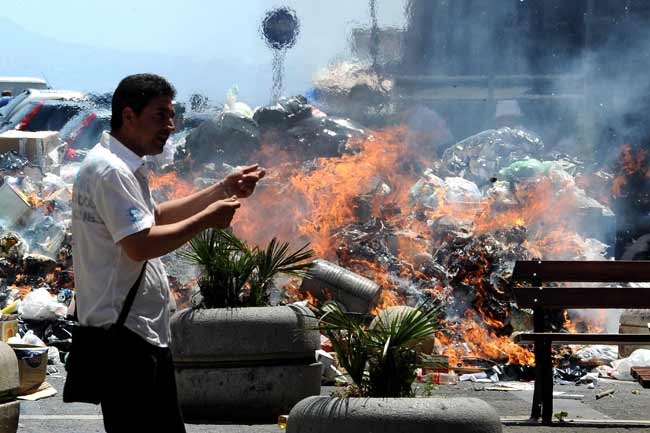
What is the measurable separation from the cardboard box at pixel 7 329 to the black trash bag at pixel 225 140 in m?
9.19

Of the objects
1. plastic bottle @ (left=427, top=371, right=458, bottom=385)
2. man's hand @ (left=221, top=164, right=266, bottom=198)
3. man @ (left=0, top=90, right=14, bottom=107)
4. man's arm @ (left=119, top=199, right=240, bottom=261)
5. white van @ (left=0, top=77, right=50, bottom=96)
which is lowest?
plastic bottle @ (left=427, top=371, right=458, bottom=385)

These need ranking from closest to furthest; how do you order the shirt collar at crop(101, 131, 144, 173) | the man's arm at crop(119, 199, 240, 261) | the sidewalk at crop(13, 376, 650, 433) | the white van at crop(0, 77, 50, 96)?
the man's arm at crop(119, 199, 240, 261), the shirt collar at crop(101, 131, 144, 173), the sidewalk at crop(13, 376, 650, 433), the white van at crop(0, 77, 50, 96)

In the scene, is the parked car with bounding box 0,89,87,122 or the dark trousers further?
the parked car with bounding box 0,89,87,122

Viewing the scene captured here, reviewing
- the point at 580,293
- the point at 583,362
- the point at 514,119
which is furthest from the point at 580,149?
the point at 580,293

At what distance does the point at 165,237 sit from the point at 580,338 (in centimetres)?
411

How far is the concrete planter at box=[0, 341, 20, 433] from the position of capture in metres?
5.02

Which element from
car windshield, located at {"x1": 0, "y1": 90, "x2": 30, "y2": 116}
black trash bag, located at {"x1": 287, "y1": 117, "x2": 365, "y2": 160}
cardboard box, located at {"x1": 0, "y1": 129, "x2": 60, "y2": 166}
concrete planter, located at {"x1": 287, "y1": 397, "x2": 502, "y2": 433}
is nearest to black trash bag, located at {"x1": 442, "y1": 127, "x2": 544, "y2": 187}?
black trash bag, located at {"x1": 287, "y1": 117, "x2": 365, "y2": 160}

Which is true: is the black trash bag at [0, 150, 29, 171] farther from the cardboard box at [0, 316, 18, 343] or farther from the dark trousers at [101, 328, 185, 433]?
the dark trousers at [101, 328, 185, 433]

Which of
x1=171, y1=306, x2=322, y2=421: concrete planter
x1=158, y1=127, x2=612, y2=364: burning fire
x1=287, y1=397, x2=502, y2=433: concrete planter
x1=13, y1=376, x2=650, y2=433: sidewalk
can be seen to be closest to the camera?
x1=287, y1=397, x2=502, y2=433: concrete planter

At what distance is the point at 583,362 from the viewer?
986cm

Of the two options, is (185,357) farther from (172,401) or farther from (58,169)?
(58,169)

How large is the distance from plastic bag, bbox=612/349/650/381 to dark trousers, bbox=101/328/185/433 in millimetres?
6500

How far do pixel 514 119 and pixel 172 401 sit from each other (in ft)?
69.0

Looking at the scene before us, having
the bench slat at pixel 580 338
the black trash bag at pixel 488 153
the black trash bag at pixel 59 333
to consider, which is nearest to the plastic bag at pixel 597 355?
the bench slat at pixel 580 338
